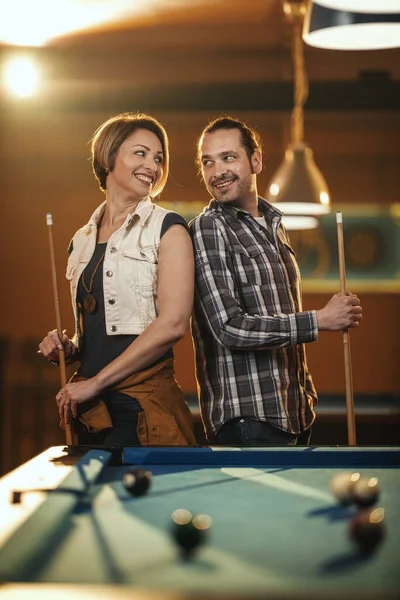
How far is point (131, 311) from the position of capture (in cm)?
237

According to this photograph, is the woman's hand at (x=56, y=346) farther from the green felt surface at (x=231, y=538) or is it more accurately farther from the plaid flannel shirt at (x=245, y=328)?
the green felt surface at (x=231, y=538)

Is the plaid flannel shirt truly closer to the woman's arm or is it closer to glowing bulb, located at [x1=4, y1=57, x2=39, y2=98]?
the woman's arm

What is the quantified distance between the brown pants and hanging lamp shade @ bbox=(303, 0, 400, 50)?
3.40 ft

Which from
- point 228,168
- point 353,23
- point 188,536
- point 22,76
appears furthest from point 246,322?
point 22,76

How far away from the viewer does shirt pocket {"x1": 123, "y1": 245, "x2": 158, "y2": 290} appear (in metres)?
2.37

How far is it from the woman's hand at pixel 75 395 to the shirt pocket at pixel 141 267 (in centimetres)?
29

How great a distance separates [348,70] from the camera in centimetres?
634

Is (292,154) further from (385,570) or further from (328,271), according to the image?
(385,570)

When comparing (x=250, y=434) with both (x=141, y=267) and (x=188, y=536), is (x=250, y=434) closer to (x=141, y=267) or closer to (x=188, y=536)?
(x=141, y=267)

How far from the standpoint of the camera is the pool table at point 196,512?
1.07m

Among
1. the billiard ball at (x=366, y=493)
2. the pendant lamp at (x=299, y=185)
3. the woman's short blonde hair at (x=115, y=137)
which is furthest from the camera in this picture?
the pendant lamp at (x=299, y=185)

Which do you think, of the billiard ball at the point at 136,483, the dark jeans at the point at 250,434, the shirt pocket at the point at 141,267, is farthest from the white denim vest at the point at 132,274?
the billiard ball at the point at 136,483

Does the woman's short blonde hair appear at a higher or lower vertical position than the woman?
higher

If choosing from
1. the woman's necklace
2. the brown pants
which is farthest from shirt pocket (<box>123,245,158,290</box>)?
the brown pants
